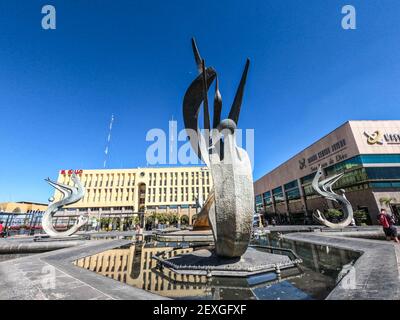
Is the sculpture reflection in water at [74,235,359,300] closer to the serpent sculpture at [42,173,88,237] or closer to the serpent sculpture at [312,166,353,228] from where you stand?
the serpent sculpture at [42,173,88,237]

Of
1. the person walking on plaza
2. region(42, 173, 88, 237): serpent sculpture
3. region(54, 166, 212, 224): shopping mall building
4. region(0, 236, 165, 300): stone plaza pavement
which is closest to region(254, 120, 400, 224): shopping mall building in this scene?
the person walking on plaza

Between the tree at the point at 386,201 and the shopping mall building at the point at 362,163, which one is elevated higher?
the shopping mall building at the point at 362,163

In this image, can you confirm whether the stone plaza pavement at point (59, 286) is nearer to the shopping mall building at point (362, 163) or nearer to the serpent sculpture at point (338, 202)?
the serpent sculpture at point (338, 202)

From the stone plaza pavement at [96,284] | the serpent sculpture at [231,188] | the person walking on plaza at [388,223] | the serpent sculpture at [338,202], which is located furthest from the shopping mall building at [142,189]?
the stone plaza pavement at [96,284]

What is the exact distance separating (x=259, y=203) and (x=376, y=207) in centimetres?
4216

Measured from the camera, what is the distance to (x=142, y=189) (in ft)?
219

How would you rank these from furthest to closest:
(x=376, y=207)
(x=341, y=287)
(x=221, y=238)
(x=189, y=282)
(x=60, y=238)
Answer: (x=376, y=207), (x=60, y=238), (x=221, y=238), (x=189, y=282), (x=341, y=287)

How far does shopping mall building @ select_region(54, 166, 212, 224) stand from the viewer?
6153 cm

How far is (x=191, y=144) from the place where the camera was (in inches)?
438

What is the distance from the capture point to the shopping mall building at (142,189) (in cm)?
6153

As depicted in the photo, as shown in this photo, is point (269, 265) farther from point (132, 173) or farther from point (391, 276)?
point (132, 173)

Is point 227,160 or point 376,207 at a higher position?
point 227,160

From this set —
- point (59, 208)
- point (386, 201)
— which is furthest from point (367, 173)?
point (59, 208)

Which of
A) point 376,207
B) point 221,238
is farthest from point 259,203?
point 221,238
